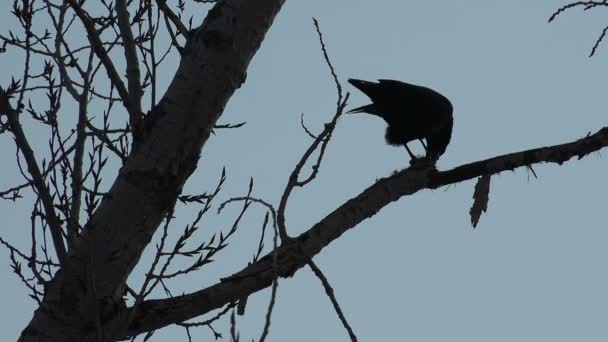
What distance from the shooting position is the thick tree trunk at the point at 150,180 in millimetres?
2188

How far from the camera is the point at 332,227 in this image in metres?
2.50

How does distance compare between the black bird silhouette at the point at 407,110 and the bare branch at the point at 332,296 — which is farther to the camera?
the black bird silhouette at the point at 407,110

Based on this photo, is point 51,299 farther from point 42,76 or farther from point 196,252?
point 42,76

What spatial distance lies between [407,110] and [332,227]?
502 centimetres

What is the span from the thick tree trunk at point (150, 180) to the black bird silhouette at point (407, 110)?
4.72 m

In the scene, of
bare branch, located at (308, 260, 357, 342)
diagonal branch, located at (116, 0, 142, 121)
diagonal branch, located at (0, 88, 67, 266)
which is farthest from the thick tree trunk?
bare branch, located at (308, 260, 357, 342)

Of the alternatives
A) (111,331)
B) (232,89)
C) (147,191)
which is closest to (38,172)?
(147,191)

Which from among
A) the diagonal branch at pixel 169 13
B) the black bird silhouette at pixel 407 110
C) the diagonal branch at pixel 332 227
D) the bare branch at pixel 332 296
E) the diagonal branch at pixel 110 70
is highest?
the black bird silhouette at pixel 407 110

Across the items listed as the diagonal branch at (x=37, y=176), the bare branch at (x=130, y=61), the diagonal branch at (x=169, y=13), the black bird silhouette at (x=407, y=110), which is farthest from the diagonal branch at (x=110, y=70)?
the black bird silhouette at (x=407, y=110)

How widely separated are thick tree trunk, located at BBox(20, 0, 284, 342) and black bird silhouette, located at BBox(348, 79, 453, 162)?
4716 millimetres

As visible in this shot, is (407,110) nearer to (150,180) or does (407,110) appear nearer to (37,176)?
(150,180)

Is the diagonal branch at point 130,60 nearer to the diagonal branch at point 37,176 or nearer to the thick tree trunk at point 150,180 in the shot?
the thick tree trunk at point 150,180

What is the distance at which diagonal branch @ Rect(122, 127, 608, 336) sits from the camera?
229 cm

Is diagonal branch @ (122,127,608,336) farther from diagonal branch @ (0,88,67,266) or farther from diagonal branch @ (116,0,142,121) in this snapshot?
diagonal branch @ (116,0,142,121)
